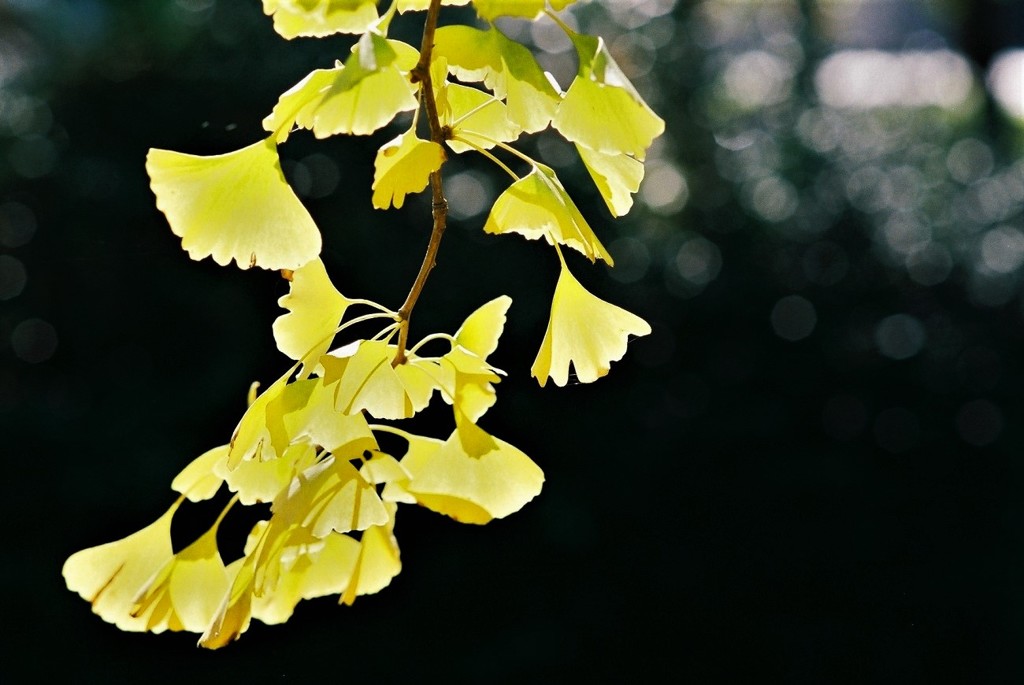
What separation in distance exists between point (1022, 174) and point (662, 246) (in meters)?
0.85

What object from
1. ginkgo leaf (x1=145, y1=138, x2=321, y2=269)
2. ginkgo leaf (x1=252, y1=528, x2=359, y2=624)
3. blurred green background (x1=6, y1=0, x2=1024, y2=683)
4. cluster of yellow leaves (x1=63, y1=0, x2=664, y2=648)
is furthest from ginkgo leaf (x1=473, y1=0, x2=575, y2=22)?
blurred green background (x1=6, y1=0, x2=1024, y2=683)

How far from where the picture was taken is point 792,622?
235 cm

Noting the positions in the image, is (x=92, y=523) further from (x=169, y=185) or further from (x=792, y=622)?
(x=169, y=185)

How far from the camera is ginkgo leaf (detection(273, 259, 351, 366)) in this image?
546mm

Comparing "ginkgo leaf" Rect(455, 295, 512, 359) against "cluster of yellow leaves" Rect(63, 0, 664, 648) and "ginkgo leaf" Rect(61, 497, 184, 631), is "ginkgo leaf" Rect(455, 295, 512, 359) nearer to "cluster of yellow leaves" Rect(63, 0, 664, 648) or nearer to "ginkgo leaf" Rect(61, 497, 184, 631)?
"cluster of yellow leaves" Rect(63, 0, 664, 648)

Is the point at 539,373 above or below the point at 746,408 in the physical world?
above

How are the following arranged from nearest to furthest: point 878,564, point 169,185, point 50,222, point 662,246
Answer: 1. point 169,185
2. point 50,222
3. point 662,246
4. point 878,564

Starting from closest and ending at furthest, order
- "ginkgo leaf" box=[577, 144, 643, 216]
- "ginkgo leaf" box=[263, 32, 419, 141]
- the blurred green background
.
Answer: "ginkgo leaf" box=[263, 32, 419, 141], "ginkgo leaf" box=[577, 144, 643, 216], the blurred green background

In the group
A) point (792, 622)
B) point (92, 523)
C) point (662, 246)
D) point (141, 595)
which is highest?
point (141, 595)

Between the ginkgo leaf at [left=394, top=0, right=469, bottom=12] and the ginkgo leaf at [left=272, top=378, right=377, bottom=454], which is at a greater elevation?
the ginkgo leaf at [left=394, top=0, right=469, bottom=12]

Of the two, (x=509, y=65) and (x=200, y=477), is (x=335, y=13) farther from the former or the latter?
(x=200, y=477)

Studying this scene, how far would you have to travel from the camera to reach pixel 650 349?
7.50 feet

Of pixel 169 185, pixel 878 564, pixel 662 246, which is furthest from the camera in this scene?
pixel 878 564

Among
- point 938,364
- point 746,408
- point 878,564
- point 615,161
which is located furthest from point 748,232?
point 615,161
